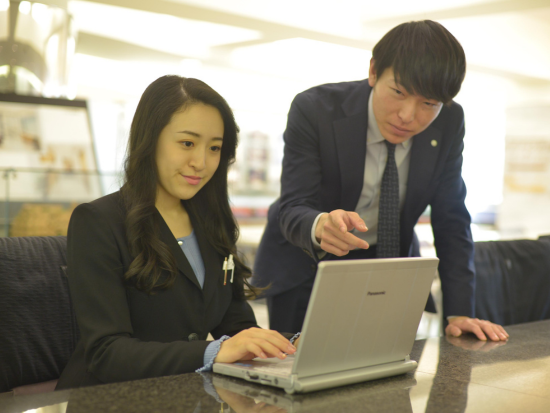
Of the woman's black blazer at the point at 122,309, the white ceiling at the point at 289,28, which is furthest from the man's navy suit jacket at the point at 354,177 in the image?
the white ceiling at the point at 289,28

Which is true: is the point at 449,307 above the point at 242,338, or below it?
below

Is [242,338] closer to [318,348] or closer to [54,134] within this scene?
[318,348]

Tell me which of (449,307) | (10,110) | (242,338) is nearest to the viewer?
(242,338)

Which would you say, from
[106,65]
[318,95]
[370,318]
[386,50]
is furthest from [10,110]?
[106,65]

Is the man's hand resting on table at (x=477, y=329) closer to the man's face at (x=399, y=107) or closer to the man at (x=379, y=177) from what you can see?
the man at (x=379, y=177)

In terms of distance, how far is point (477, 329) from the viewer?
154 centimetres

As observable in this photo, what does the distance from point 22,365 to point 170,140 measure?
1.97ft

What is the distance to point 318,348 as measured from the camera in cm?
92

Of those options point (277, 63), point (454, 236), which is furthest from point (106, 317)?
point (277, 63)

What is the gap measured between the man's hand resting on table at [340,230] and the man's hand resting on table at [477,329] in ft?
1.70

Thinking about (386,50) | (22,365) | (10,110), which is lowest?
(22,365)

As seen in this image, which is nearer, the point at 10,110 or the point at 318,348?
the point at 318,348

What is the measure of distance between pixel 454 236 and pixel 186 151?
877mm

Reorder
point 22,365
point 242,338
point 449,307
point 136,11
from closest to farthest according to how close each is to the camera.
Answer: point 242,338, point 22,365, point 449,307, point 136,11
